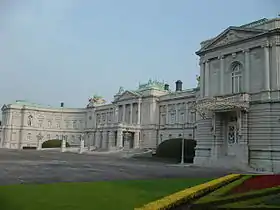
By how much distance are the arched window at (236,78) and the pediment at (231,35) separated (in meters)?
3.04

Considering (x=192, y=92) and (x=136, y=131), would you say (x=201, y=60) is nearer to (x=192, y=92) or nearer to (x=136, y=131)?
(x=192, y=92)

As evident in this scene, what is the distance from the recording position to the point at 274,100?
35188 mm

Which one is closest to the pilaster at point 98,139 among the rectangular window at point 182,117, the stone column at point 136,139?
the stone column at point 136,139

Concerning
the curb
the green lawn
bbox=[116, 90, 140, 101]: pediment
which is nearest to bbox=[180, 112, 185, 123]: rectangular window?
bbox=[116, 90, 140, 101]: pediment

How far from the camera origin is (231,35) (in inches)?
1590

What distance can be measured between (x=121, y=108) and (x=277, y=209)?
299 feet

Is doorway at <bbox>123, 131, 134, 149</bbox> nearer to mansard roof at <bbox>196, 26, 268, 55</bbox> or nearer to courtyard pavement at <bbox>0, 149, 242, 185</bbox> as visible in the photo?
mansard roof at <bbox>196, 26, 268, 55</bbox>

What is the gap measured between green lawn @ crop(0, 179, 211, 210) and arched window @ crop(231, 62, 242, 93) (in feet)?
86.6

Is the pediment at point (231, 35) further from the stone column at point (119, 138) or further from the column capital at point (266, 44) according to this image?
the stone column at point (119, 138)

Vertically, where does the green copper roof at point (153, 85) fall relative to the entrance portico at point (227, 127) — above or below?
above

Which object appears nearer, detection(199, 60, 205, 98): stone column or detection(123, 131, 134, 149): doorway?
detection(199, 60, 205, 98): stone column

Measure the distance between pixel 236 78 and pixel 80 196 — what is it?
31.6 m

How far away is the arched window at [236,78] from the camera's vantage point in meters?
39.5

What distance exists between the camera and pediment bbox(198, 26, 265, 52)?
38.3 metres
